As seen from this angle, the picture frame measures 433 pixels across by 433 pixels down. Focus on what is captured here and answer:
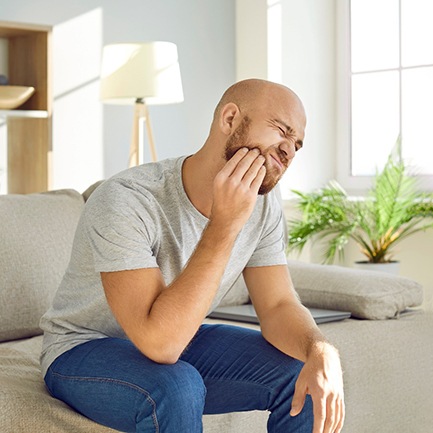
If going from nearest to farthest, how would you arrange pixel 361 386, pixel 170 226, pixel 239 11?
pixel 170 226 → pixel 361 386 → pixel 239 11

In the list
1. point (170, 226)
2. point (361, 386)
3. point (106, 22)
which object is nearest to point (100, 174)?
point (106, 22)

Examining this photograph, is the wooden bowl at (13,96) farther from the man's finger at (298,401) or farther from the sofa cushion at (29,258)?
the man's finger at (298,401)

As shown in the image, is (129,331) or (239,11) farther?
(239,11)

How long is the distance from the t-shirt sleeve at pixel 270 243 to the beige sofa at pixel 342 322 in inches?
15.4

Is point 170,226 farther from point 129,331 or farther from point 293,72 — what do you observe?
point 293,72

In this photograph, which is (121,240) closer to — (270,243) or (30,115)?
(270,243)

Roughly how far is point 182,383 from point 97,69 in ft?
10.6

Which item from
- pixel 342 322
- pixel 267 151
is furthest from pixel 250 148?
pixel 342 322

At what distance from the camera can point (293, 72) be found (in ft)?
16.0

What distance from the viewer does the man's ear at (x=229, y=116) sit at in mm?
1952

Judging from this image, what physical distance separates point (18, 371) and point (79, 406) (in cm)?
32

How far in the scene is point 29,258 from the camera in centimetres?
Result: 254

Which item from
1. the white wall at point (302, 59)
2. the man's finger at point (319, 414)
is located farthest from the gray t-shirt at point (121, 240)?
the white wall at point (302, 59)

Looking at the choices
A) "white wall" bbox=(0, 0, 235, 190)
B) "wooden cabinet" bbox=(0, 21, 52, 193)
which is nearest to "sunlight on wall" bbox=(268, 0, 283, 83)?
"white wall" bbox=(0, 0, 235, 190)
